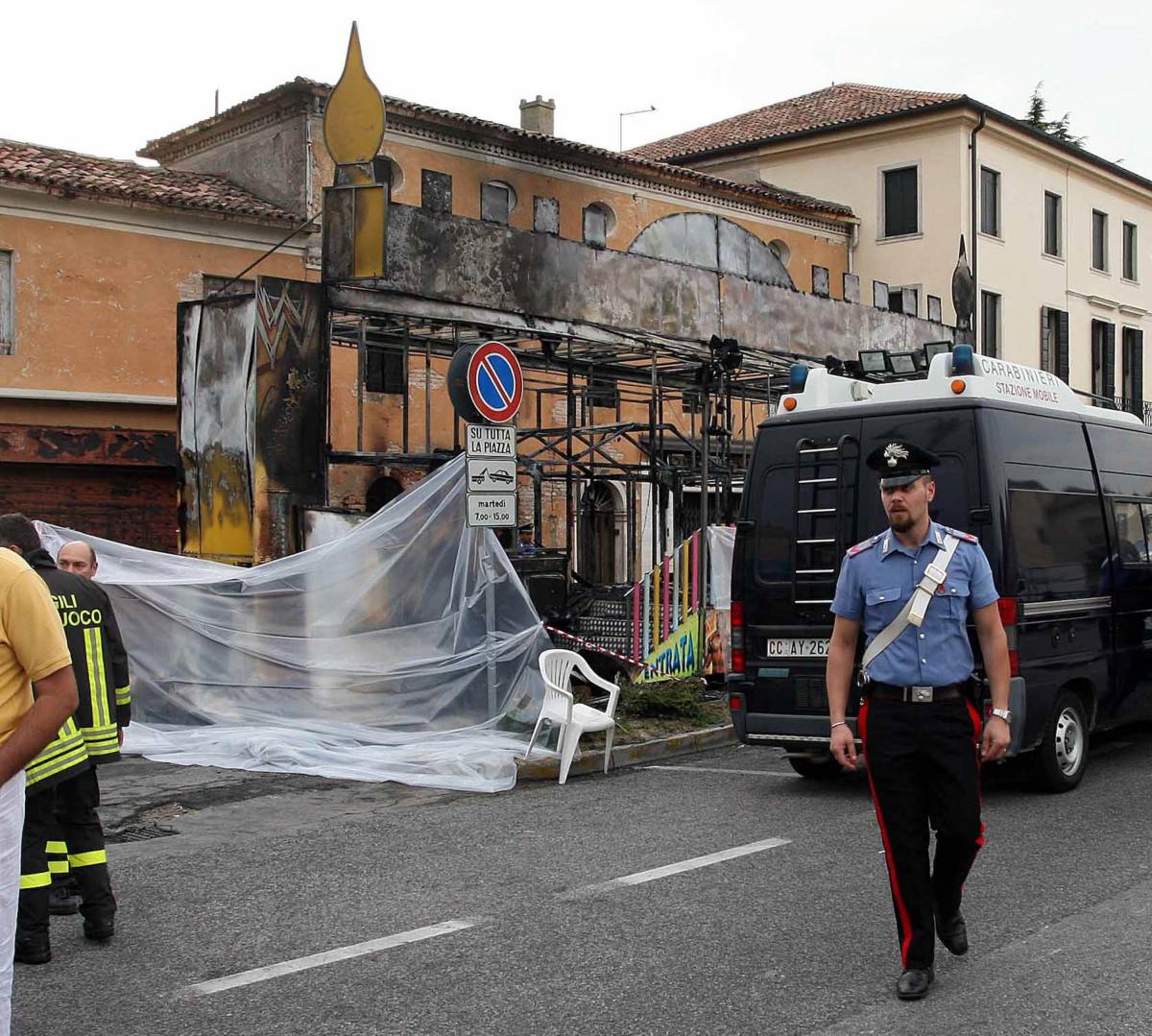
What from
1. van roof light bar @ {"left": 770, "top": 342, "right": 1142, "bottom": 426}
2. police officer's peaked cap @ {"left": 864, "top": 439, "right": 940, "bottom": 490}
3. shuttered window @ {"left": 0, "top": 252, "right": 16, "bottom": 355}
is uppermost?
shuttered window @ {"left": 0, "top": 252, "right": 16, "bottom": 355}

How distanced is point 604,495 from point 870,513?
65.5 ft

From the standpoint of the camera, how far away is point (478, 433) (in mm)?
10672

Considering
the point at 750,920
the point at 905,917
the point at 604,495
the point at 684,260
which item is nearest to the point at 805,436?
the point at 750,920

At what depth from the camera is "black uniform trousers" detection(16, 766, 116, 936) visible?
5.32m

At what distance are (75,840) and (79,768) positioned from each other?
349 mm

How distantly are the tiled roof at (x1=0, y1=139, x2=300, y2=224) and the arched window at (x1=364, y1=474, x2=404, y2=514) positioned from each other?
4.58 m

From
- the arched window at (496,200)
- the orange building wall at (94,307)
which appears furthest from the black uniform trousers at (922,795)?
the arched window at (496,200)

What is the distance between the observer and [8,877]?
361 centimetres

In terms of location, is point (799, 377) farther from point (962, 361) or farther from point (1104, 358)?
point (1104, 358)

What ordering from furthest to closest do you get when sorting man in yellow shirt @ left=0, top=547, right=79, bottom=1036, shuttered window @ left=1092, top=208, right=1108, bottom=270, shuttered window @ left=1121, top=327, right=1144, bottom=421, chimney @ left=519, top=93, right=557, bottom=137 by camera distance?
shuttered window @ left=1121, top=327, right=1144, bottom=421
shuttered window @ left=1092, top=208, right=1108, bottom=270
chimney @ left=519, top=93, right=557, bottom=137
man in yellow shirt @ left=0, top=547, right=79, bottom=1036

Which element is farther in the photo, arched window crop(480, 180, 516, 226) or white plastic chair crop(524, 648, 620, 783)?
arched window crop(480, 180, 516, 226)

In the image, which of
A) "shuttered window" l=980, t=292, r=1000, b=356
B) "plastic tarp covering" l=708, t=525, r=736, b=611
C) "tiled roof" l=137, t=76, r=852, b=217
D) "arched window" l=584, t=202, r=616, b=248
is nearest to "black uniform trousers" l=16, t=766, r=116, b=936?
"plastic tarp covering" l=708, t=525, r=736, b=611

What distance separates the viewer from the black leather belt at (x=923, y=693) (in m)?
4.81

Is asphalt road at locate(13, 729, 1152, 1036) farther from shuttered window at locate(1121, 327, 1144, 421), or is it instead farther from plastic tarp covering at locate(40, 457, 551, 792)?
shuttered window at locate(1121, 327, 1144, 421)
